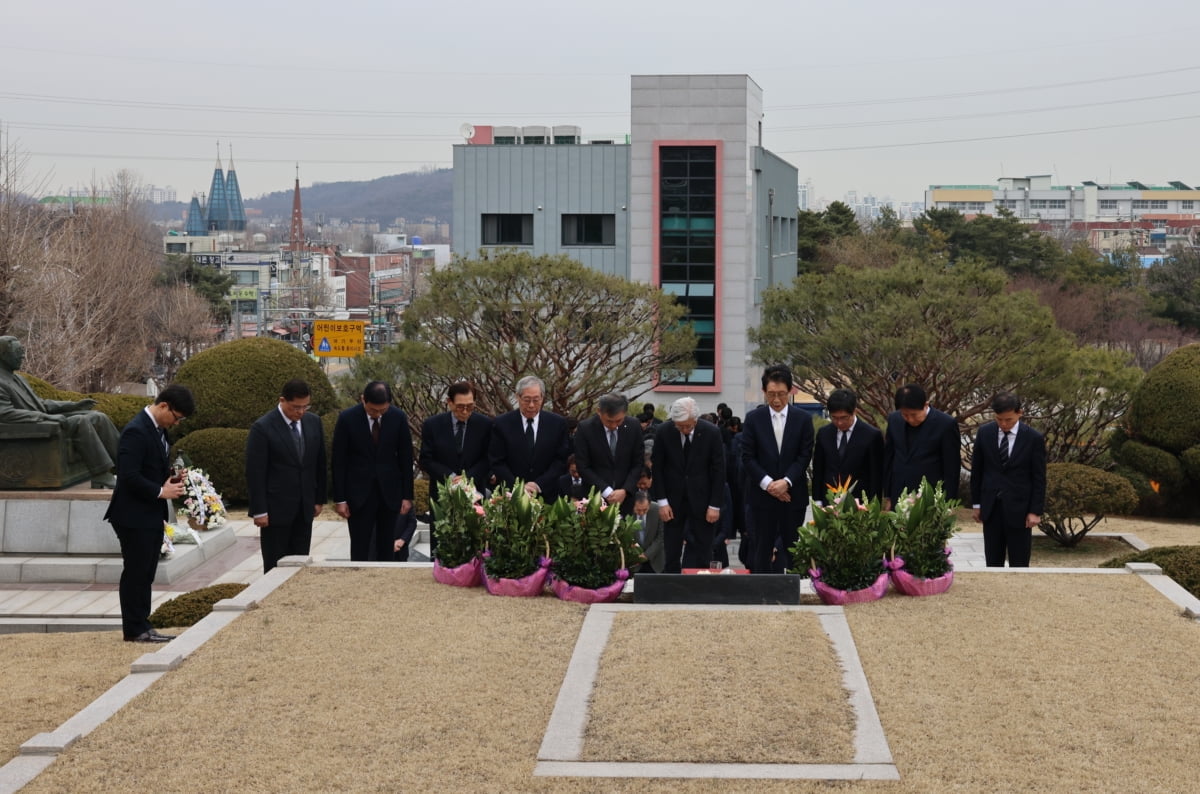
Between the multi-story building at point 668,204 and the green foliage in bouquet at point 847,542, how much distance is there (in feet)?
94.6

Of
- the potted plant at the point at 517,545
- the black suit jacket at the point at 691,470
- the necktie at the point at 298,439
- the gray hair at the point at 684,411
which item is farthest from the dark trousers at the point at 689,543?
the necktie at the point at 298,439

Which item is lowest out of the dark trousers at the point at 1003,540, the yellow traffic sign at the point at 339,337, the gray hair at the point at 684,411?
the dark trousers at the point at 1003,540

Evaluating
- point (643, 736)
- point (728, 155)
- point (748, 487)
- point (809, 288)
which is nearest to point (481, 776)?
point (643, 736)

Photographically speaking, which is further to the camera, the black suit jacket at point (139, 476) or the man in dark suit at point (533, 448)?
the man in dark suit at point (533, 448)

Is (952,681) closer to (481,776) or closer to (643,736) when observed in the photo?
(643,736)

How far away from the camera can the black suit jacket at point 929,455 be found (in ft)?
33.6

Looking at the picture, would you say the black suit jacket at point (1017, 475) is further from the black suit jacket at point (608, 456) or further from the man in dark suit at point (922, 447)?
the black suit jacket at point (608, 456)

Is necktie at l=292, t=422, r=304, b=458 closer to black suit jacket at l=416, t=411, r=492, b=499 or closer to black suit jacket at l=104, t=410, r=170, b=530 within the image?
black suit jacket at l=416, t=411, r=492, b=499

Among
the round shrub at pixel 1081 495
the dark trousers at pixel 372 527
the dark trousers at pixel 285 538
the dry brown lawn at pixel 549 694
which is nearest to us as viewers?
the dry brown lawn at pixel 549 694

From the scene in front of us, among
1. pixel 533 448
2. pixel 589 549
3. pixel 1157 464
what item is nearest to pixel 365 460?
pixel 533 448

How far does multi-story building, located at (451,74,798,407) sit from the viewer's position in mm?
39219

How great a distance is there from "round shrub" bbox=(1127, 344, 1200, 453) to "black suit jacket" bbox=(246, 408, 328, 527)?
13242 millimetres

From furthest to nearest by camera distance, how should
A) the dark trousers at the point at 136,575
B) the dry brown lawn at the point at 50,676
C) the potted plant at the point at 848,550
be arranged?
1. the dark trousers at the point at 136,575
2. the potted plant at the point at 848,550
3. the dry brown lawn at the point at 50,676

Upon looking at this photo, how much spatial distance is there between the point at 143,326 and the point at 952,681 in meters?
41.1
